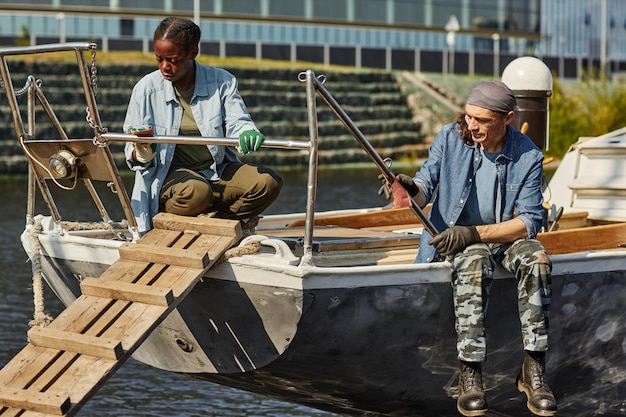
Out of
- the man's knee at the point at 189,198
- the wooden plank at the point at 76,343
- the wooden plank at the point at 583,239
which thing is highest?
the man's knee at the point at 189,198

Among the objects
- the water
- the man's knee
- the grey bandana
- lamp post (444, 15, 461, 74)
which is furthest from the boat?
lamp post (444, 15, 461, 74)

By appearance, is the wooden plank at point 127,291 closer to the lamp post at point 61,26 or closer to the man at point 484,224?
the man at point 484,224

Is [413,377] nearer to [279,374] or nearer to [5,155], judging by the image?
[279,374]

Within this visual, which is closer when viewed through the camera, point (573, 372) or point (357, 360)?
point (357, 360)

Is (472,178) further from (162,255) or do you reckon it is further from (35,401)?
(35,401)

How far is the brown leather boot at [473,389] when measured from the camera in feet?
22.3

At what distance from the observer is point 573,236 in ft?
26.1

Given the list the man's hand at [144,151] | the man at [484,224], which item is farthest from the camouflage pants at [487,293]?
the man's hand at [144,151]

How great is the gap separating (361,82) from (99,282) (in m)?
40.3

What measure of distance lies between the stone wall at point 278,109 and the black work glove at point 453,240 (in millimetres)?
29162

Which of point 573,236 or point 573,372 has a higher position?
point 573,236

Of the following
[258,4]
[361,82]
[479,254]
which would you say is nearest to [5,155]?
[361,82]

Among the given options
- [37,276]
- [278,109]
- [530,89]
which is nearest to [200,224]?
[37,276]

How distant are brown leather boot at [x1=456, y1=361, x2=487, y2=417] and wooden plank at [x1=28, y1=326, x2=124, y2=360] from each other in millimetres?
1792
